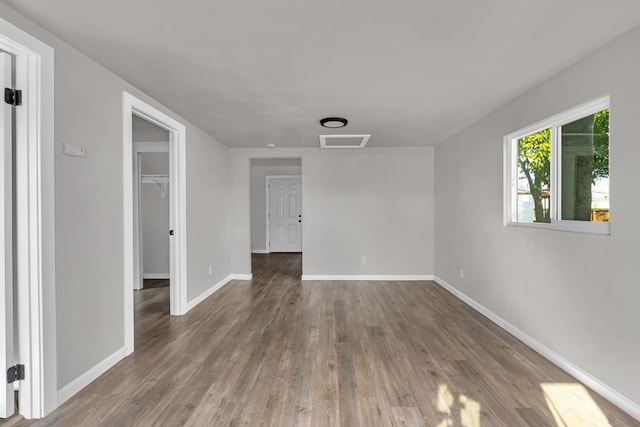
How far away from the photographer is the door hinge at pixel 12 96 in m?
1.86

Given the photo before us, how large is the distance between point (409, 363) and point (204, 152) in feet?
11.8

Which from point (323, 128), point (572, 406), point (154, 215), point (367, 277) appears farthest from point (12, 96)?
point (367, 277)

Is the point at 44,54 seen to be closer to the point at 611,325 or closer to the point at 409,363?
the point at 409,363

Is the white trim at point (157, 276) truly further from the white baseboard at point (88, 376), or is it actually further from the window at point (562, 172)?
the window at point (562, 172)

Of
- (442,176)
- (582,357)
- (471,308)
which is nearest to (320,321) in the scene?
(471,308)

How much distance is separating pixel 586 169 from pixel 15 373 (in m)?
3.93

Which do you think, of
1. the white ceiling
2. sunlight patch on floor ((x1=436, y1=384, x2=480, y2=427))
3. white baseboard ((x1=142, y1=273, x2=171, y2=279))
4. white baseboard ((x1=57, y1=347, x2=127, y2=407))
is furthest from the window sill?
white baseboard ((x1=142, y1=273, x2=171, y2=279))

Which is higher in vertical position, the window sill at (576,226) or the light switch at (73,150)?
the light switch at (73,150)

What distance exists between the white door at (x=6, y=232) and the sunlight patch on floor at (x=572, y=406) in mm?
3074

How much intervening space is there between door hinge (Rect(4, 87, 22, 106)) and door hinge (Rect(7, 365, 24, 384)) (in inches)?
58.3

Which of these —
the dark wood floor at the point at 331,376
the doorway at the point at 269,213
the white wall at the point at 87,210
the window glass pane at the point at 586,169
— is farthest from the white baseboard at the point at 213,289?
the window glass pane at the point at 586,169

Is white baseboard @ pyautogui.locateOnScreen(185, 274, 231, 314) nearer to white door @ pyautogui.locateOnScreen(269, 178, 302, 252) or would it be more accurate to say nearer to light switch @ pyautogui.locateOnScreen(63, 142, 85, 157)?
light switch @ pyautogui.locateOnScreen(63, 142, 85, 157)

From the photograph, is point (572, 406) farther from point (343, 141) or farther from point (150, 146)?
point (150, 146)

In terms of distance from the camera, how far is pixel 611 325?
7.00ft
